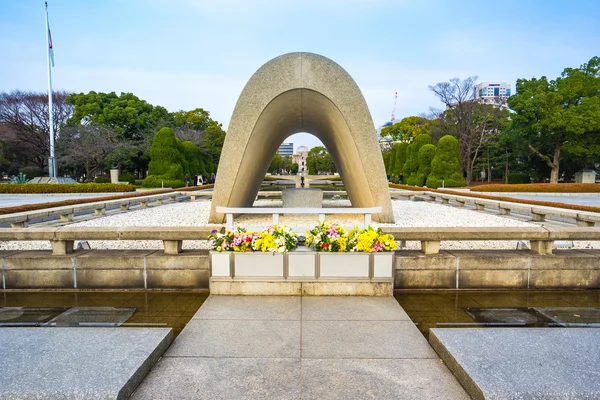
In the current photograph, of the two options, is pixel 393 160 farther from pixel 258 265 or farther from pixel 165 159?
pixel 258 265

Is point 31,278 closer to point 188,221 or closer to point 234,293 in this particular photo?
point 234,293

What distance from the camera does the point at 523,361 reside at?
9.38ft

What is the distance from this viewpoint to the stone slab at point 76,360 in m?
2.49

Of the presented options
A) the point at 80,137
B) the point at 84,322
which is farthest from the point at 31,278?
the point at 80,137

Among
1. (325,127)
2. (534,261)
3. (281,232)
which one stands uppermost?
(325,127)

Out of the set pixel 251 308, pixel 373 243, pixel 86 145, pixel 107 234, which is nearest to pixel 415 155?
pixel 86 145

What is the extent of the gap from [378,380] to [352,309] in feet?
4.84

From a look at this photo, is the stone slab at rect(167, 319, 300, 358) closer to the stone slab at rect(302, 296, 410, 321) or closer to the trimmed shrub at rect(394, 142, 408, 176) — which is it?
the stone slab at rect(302, 296, 410, 321)

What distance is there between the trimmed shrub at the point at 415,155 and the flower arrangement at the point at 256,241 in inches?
1262

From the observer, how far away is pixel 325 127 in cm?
1224

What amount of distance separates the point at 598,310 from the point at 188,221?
32.2 ft

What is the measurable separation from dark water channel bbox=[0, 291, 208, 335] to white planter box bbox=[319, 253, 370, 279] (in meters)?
1.72

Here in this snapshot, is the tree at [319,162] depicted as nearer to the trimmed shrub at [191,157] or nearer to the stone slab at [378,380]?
the trimmed shrub at [191,157]

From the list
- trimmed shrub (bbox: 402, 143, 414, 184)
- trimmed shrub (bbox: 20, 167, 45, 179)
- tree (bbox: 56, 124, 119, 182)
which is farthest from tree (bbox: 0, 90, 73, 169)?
trimmed shrub (bbox: 402, 143, 414, 184)
